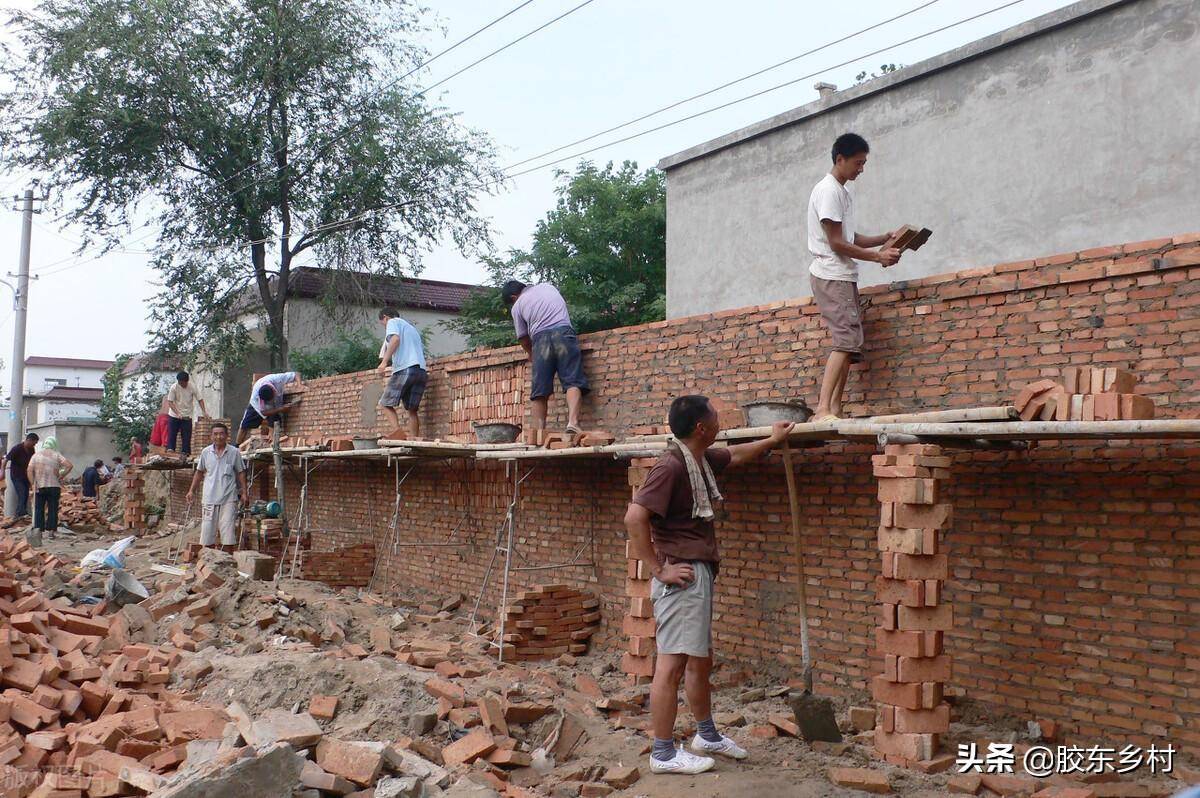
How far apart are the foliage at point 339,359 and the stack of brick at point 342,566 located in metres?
9.13

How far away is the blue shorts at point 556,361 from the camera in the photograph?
880 centimetres

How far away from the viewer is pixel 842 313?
20.2 feet

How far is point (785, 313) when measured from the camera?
7.09 meters

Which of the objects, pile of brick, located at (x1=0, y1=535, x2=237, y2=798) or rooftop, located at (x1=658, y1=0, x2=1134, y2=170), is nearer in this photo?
pile of brick, located at (x1=0, y1=535, x2=237, y2=798)

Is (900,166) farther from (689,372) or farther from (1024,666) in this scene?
(1024,666)

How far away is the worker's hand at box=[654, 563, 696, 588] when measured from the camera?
15.8 ft

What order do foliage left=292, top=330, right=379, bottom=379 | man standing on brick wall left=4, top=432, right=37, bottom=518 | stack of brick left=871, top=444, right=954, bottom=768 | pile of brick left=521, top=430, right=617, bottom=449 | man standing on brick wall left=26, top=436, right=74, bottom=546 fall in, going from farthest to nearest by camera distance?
1. foliage left=292, top=330, right=379, bottom=379
2. man standing on brick wall left=4, top=432, right=37, bottom=518
3. man standing on brick wall left=26, top=436, right=74, bottom=546
4. pile of brick left=521, top=430, right=617, bottom=449
5. stack of brick left=871, top=444, right=954, bottom=768

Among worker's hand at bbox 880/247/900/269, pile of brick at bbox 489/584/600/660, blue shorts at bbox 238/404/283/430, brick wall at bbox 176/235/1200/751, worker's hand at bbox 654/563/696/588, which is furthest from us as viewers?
blue shorts at bbox 238/404/283/430

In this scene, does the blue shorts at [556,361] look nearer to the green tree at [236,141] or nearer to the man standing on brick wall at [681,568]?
the man standing on brick wall at [681,568]

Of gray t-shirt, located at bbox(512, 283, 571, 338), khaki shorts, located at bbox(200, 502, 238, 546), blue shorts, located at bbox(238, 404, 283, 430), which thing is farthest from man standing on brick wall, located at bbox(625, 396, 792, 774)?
blue shorts, located at bbox(238, 404, 283, 430)

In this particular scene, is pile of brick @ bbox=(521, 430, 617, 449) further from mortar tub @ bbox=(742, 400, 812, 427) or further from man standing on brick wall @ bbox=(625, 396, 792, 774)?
man standing on brick wall @ bbox=(625, 396, 792, 774)

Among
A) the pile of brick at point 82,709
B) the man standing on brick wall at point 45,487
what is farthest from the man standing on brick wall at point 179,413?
the pile of brick at point 82,709

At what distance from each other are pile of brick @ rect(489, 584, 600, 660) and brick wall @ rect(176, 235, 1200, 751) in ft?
0.69

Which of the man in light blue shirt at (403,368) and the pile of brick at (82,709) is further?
the man in light blue shirt at (403,368)
